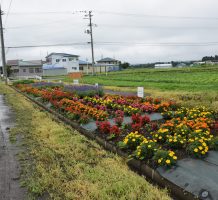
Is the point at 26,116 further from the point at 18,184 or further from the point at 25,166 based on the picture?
the point at 18,184

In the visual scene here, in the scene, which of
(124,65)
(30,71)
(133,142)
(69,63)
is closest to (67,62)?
(69,63)

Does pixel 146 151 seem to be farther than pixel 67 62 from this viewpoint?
No

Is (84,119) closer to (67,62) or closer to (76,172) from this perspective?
(76,172)

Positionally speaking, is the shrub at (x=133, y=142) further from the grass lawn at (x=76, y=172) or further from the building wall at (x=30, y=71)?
the building wall at (x=30, y=71)

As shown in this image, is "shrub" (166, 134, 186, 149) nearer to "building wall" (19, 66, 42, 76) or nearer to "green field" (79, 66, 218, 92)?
"green field" (79, 66, 218, 92)

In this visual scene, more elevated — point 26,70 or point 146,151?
point 26,70

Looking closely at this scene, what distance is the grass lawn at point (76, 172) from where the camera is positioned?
3.65 metres

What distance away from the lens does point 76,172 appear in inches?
172

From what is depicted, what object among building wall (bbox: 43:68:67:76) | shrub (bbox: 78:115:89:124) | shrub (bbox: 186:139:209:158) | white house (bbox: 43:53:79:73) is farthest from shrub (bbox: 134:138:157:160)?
white house (bbox: 43:53:79:73)

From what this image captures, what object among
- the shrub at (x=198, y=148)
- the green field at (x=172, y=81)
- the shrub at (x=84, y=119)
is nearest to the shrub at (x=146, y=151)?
the shrub at (x=198, y=148)

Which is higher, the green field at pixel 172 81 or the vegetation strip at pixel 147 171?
the green field at pixel 172 81

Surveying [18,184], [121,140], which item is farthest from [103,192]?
[121,140]

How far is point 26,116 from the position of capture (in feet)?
32.5

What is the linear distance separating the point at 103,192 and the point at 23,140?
3.65 meters
